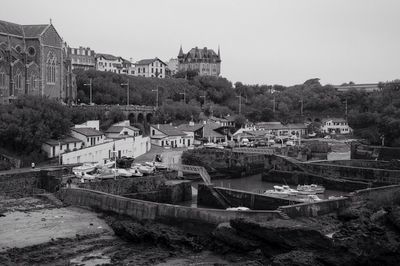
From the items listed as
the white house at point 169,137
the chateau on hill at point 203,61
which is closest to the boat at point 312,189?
the white house at point 169,137

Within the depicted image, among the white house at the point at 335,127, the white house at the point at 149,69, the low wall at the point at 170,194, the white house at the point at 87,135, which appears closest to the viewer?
the low wall at the point at 170,194

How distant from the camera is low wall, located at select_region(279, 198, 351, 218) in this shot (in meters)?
29.7

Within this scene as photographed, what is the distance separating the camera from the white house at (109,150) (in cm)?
4896

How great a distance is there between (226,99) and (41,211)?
8554 centimetres

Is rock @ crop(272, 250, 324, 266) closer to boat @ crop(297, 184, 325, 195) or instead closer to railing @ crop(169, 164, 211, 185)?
boat @ crop(297, 184, 325, 195)

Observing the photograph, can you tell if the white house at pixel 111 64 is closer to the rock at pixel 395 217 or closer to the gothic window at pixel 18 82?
the gothic window at pixel 18 82

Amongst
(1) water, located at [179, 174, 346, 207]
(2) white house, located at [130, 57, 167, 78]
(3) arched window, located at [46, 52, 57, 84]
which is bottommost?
(1) water, located at [179, 174, 346, 207]

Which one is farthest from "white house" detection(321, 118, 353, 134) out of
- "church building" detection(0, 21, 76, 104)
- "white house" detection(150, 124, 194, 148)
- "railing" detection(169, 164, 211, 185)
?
"railing" detection(169, 164, 211, 185)

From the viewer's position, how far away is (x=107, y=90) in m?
89.6

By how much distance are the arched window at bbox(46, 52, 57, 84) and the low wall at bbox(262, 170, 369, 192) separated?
3226cm

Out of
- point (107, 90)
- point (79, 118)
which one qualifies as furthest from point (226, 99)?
point (79, 118)

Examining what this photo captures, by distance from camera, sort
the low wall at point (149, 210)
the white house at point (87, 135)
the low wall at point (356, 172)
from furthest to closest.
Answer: the white house at point (87, 135) → the low wall at point (356, 172) → the low wall at point (149, 210)

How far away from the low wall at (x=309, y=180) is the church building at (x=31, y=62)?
3165cm

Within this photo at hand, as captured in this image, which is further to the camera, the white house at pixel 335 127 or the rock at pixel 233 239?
the white house at pixel 335 127
